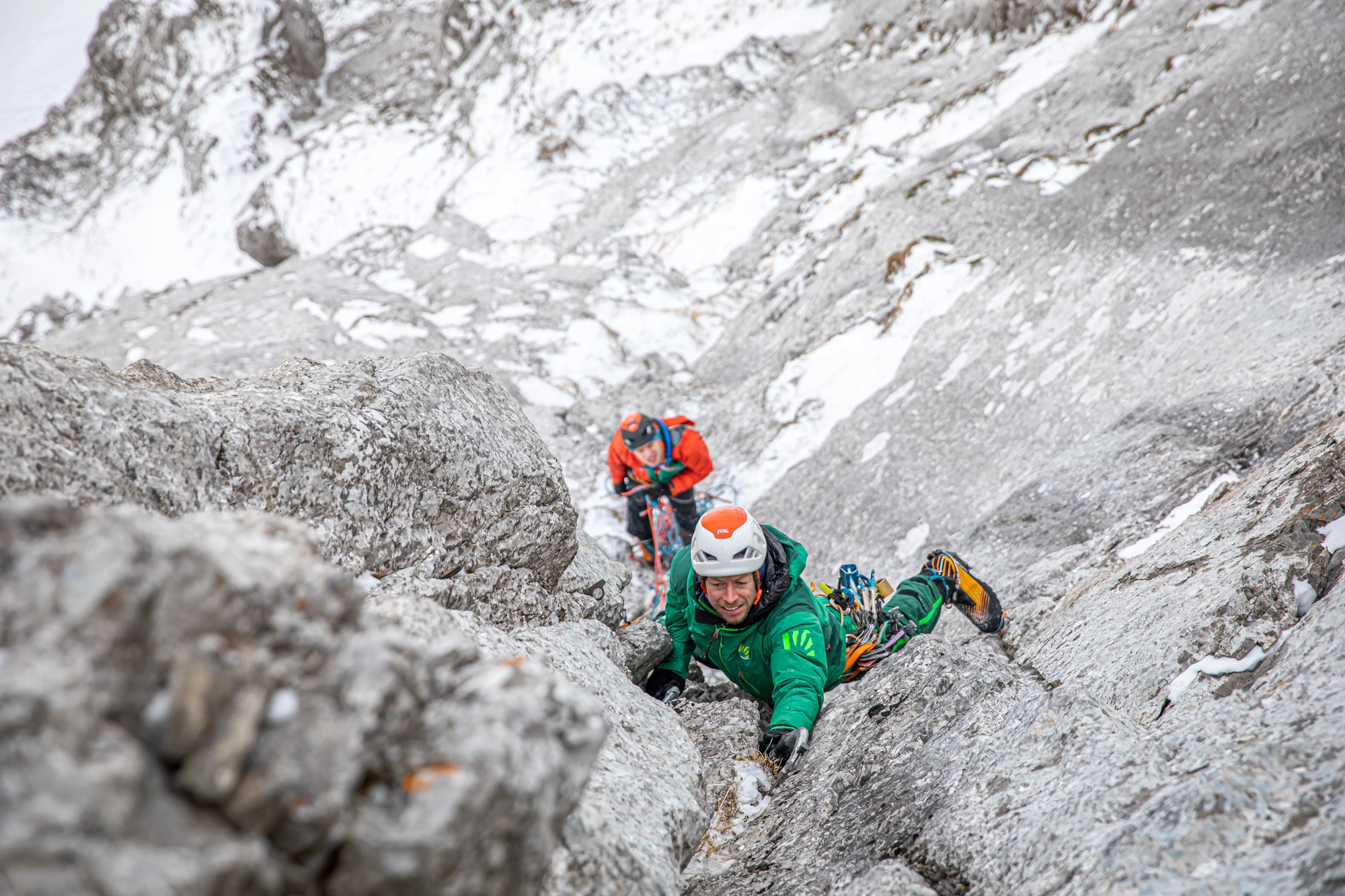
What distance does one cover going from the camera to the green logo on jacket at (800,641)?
5950 mm

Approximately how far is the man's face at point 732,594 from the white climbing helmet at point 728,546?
0.10 metres

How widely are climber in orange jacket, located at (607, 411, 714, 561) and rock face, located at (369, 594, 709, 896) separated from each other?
5526 millimetres

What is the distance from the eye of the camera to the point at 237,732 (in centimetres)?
206

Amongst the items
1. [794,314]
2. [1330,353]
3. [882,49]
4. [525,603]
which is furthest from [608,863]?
[882,49]

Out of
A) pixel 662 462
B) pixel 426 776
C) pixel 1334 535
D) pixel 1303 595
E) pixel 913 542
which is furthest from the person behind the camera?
pixel 662 462

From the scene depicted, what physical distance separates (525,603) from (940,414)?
7.50 metres

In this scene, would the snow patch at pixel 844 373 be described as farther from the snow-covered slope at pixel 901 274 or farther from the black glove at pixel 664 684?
the black glove at pixel 664 684

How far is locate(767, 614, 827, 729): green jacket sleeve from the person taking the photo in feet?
18.6

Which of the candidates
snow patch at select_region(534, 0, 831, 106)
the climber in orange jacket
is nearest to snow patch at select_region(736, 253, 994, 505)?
the climber in orange jacket

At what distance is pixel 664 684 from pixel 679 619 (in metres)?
0.65

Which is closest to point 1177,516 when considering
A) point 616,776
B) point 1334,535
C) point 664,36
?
point 1334,535

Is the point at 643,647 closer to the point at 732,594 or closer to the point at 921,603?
the point at 732,594

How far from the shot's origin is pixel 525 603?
6547mm

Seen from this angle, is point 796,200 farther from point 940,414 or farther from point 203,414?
point 203,414
